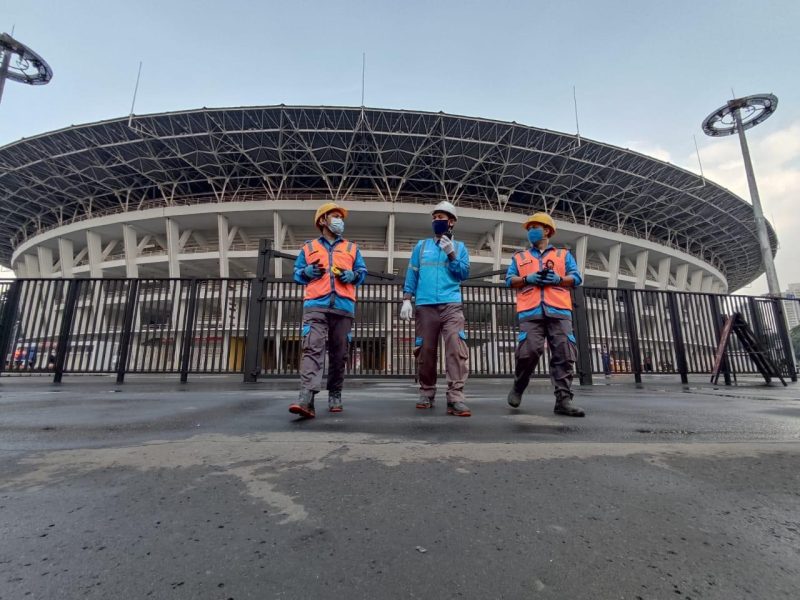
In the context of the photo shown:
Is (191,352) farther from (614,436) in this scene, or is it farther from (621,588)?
(621,588)

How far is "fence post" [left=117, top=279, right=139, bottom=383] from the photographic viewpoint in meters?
5.84

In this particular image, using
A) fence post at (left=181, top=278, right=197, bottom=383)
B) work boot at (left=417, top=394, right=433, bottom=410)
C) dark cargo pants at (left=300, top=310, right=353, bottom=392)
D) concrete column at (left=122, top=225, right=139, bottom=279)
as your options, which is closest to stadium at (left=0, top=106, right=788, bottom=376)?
concrete column at (left=122, top=225, right=139, bottom=279)

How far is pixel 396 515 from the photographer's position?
92 centimetres

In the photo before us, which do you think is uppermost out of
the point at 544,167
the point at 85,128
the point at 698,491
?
the point at 85,128

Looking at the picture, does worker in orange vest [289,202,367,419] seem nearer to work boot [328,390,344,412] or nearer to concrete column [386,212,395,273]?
work boot [328,390,344,412]

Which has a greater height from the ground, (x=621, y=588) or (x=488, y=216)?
(x=488, y=216)

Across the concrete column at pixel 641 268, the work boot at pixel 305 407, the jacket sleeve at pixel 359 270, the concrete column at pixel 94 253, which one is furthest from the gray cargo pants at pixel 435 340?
the concrete column at pixel 641 268

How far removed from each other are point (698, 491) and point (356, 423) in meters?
1.63

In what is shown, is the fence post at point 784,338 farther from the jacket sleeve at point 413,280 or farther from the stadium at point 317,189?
the stadium at point 317,189

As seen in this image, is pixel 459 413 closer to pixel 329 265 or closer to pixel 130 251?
pixel 329 265

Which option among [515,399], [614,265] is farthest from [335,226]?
[614,265]

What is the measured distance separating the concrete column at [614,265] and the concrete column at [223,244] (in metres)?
31.1

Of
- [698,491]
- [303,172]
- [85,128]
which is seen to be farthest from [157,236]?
[698,491]

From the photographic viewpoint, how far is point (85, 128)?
26031 mm
